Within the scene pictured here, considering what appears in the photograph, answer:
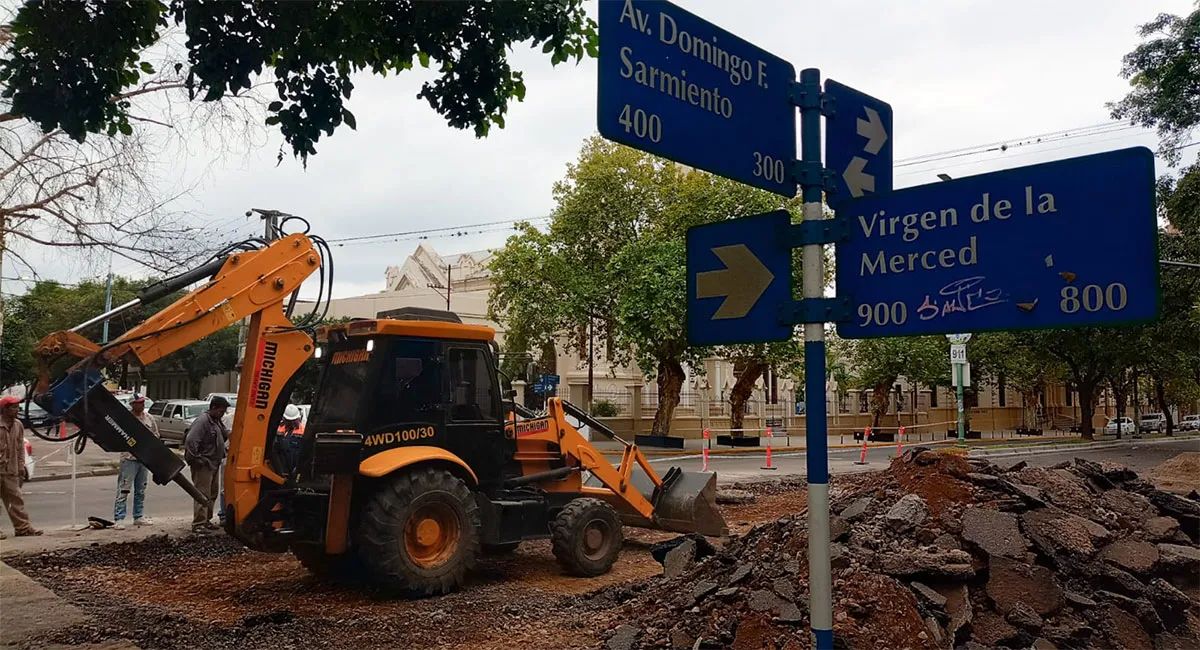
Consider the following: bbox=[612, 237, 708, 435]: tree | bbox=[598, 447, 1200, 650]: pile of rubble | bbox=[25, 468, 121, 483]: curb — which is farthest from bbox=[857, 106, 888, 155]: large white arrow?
bbox=[612, 237, 708, 435]: tree

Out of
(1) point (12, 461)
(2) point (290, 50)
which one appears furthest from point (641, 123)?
(1) point (12, 461)

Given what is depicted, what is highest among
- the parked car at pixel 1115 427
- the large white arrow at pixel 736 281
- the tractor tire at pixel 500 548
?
the large white arrow at pixel 736 281

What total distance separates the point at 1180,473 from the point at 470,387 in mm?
15078

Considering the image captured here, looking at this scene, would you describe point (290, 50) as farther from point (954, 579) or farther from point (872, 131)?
point (954, 579)

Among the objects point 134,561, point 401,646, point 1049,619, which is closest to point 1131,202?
point 1049,619

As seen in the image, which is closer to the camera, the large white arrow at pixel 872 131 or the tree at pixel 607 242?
the large white arrow at pixel 872 131

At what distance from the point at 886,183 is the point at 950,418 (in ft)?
184

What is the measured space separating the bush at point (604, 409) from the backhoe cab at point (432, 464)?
29734mm

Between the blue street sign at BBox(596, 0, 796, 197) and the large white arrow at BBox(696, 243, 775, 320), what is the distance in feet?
0.89

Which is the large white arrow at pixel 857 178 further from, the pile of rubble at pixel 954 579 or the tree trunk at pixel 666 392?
the tree trunk at pixel 666 392

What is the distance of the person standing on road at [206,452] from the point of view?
11453mm

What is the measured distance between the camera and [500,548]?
9133mm

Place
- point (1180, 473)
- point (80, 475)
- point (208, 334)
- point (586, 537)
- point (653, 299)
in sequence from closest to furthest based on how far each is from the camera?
point (208, 334), point (586, 537), point (1180, 473), point (80, 475), point (653, 299)

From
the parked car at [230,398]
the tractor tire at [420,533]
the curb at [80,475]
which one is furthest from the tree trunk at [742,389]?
the tractor tire at [420,533]
